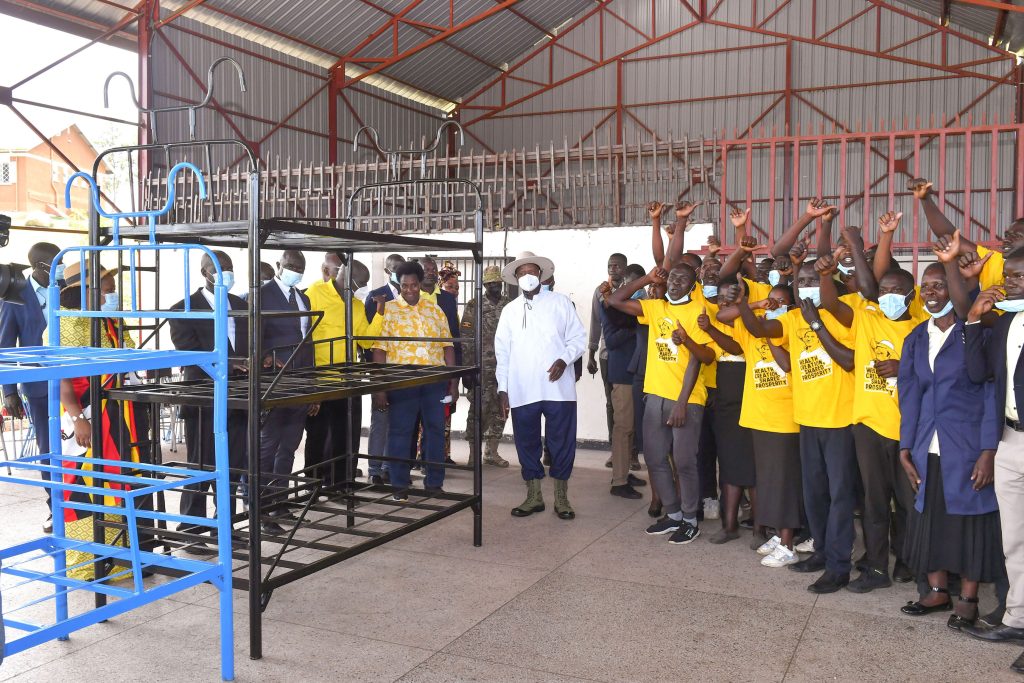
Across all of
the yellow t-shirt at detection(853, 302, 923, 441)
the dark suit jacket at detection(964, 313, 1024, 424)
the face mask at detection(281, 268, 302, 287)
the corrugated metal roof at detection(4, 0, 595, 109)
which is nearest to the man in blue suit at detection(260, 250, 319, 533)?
the face mask at detection(281, 268, 302, 287)

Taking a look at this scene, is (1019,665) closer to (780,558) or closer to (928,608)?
(928,608)

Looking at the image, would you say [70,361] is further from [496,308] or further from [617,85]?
[617,85]

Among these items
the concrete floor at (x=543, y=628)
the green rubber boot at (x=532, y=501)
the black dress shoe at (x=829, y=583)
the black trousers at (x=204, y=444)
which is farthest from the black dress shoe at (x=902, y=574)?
the black trousers at (x=204, y=444)

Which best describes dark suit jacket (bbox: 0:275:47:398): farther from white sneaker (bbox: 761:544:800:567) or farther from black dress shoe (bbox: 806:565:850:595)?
black dress shoe (bbox: 806:565:850:595)

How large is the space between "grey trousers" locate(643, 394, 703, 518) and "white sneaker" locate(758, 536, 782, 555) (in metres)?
0.50

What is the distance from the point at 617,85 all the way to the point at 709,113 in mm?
2045

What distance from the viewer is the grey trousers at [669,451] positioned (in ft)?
18.2

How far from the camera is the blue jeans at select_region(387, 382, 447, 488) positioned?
21.3 feet

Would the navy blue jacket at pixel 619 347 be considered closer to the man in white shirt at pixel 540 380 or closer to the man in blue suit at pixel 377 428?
the man in white shirt at pixel 540 380

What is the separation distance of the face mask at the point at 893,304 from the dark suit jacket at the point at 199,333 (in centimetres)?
374

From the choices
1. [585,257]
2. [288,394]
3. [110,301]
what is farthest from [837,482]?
[585,257]

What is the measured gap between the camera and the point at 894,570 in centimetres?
473

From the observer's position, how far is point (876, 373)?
14.6ft

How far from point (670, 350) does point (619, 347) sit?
1.51 metres
